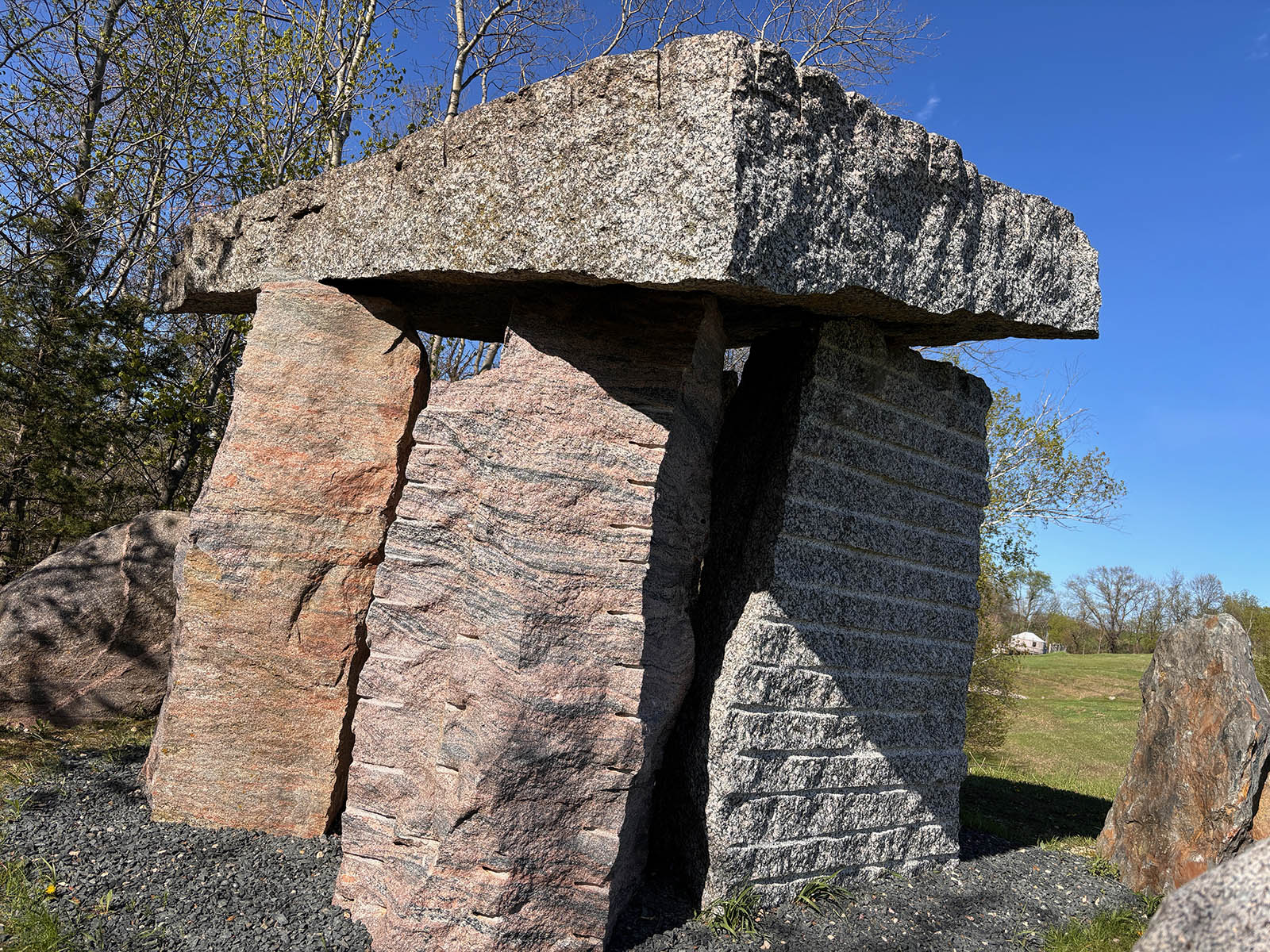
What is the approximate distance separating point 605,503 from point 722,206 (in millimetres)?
1146

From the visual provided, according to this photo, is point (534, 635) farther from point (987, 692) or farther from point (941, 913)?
point (987, 692)

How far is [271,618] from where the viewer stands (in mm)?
3857

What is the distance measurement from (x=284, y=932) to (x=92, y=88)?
811 cm

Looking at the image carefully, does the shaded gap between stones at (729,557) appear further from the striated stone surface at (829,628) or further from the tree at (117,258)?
the tree at (117,258)

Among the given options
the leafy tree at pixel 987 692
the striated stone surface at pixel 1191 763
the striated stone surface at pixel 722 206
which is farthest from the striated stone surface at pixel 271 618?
the leafy tree at pixel 987 692

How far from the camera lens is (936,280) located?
3307 mm

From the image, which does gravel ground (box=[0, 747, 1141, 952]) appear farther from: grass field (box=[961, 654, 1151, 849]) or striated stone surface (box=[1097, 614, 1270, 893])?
grass field (box=[961, 654, 1151, 849])

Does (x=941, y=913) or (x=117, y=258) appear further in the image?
(x=117, y=258)

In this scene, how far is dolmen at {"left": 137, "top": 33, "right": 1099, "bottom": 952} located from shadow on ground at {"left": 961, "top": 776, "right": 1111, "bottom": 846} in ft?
4.06

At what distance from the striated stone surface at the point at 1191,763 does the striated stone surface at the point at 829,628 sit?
0.94m

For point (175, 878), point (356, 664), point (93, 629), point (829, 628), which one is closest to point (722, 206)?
point (829, 628)

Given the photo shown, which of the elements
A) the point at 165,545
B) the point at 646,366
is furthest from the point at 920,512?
the point at 165,545

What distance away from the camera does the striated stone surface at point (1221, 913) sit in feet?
4.91

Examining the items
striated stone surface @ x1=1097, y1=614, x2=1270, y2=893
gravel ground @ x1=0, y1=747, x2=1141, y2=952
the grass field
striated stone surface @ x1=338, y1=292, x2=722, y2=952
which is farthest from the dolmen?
the grass field
